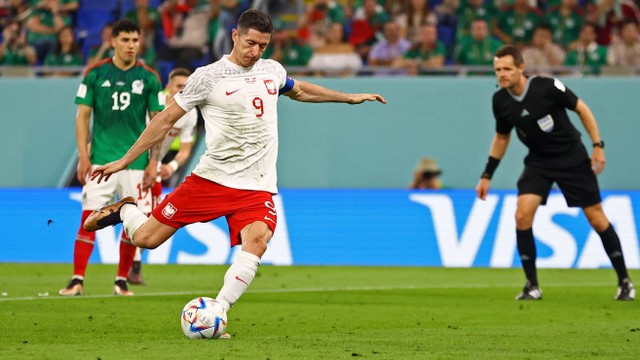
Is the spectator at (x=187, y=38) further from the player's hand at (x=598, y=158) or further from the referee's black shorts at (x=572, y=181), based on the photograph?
the player's hand at (x=598, y=158)

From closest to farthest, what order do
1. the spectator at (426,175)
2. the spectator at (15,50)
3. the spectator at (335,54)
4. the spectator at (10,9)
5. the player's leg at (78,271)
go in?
the player's leg at (78,271) < the spectator at (426,175) < the spectator at (335,54) < the spectator at (15,50) < the spectator at (10,9)

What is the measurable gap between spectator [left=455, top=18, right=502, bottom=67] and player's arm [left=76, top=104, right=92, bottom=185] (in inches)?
343

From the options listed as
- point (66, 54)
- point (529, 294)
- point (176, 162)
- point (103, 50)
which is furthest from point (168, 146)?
point (66, 54)

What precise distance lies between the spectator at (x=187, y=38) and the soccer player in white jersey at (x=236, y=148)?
1100cm

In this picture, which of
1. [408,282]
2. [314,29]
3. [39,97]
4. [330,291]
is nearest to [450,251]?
[408,282]

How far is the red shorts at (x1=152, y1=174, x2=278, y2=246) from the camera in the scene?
28.0ft

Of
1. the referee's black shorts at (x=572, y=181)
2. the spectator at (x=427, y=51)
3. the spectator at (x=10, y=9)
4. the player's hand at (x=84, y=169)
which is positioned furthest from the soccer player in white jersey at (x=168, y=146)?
the spectator at (x=10, y=9)

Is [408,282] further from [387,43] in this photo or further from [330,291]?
[387,43]

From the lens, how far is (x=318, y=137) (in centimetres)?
1867

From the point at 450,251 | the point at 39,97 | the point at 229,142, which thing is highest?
the point at 229,142

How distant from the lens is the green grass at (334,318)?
7699 millimetres

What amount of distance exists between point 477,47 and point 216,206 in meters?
11.1

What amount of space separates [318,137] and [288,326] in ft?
31.4

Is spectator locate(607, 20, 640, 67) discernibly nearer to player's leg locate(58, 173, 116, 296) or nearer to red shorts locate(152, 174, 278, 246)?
player's leg locate(58, 173, 116, 296)
